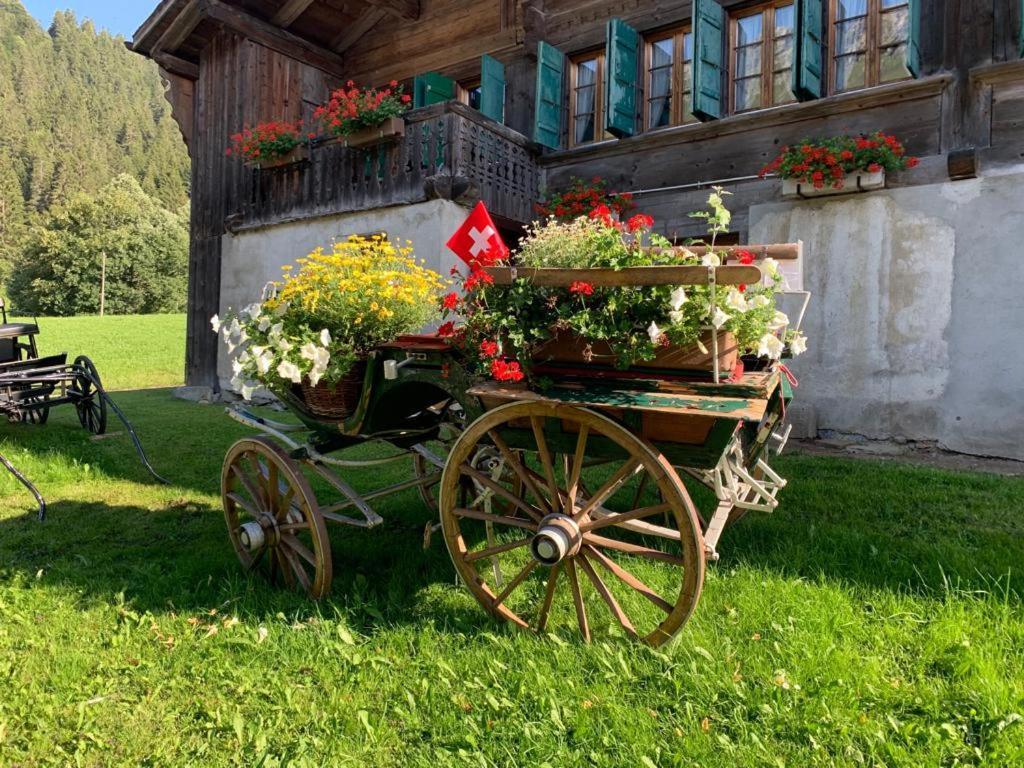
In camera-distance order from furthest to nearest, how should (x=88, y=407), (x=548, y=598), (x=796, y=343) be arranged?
(x=88, y=407)
(x=796, y=343)
(x=548, y=598)

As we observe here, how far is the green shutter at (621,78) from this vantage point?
343 inches

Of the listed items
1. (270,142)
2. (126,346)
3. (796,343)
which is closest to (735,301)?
(796,343)

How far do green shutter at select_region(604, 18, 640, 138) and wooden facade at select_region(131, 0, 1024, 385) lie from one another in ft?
0.68

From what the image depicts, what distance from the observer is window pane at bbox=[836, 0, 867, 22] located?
761cm

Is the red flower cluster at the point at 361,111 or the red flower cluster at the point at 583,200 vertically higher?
the red flower cluster at the point at 361,111

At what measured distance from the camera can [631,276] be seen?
2494 mm

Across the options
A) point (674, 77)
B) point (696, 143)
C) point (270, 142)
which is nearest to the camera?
point (696, 143)

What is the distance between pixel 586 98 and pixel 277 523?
8.07 m

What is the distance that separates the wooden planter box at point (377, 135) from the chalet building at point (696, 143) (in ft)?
0.67

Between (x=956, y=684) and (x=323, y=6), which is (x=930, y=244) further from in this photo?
(x=323, y=6)

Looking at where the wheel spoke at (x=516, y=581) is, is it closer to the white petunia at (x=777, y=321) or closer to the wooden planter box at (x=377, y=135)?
the white petunia at (x=777, y=321)

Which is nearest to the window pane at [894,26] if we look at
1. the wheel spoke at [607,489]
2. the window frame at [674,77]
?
the window frame at [674,77]

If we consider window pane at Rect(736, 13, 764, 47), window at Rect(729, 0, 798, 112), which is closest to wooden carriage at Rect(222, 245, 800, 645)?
window at Rect(729, 0, 798, 112)

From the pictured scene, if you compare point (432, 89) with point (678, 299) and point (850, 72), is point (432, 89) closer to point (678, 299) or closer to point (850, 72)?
point (850, 72)
